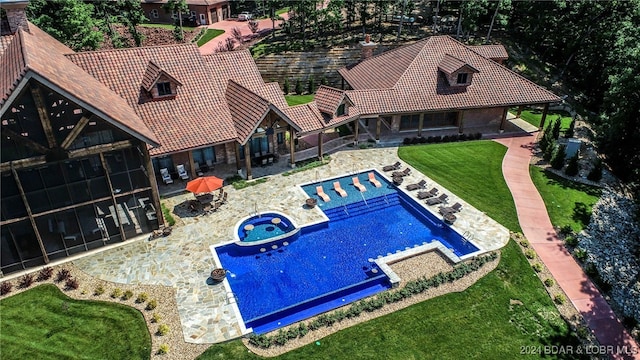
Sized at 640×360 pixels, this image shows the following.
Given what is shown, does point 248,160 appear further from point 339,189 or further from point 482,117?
point 482,117

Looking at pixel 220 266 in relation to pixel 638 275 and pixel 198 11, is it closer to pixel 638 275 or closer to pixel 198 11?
pixel 638 275

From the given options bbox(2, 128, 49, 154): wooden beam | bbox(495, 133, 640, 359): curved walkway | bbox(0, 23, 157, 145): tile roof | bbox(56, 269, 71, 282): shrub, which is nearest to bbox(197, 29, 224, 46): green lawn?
bbox(0, 23, 157, 145): tile roof

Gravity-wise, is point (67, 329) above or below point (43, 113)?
below

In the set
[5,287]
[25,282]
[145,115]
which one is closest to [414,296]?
[25,282]

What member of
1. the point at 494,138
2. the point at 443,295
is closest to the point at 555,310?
the point at 443,295

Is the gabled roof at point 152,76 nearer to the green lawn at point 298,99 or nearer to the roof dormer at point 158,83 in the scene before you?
the roof dormer at point 158,83

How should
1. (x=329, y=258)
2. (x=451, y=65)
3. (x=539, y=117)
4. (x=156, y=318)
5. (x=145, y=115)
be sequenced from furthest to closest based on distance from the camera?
(x=539, y=117) → (x=451, y=65) → (x=145, y=115) → (x=329, y=258) → (x=156, y=318)

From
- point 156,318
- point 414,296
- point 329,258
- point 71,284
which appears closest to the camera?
point 156,318

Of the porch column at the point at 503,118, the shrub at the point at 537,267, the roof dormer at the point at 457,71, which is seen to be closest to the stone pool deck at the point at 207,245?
the shrub at the point at 537,267
